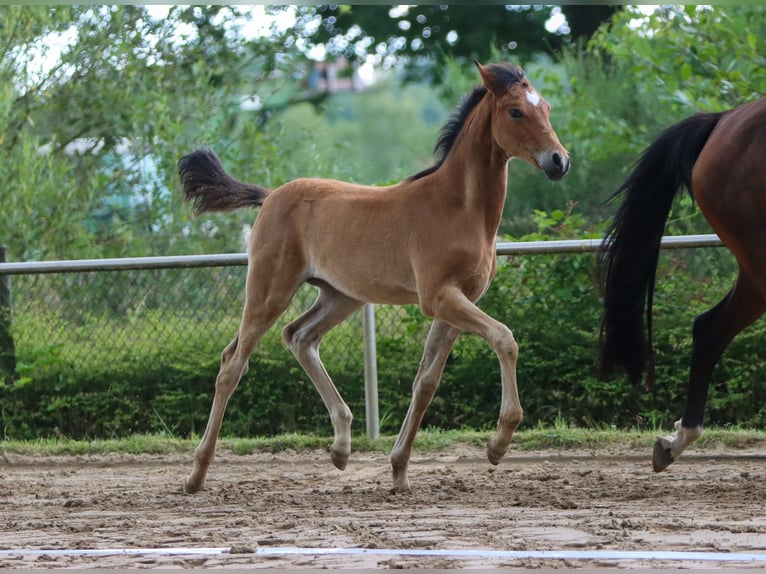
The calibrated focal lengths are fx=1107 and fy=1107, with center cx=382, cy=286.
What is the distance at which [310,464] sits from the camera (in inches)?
278

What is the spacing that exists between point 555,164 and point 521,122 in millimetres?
304

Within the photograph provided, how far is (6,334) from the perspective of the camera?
27.3 feet

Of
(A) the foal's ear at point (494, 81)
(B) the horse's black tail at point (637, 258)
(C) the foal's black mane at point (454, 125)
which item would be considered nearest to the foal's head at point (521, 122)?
(A) the foal's ear at point (494, 81)

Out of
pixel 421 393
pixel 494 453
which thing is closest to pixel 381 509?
pixel 494 453

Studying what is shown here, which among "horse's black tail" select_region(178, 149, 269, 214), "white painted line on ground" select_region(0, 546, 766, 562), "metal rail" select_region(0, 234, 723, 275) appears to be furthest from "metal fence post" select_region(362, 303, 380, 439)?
"white painted line on ground" select_region(0, 546, 766, 562)

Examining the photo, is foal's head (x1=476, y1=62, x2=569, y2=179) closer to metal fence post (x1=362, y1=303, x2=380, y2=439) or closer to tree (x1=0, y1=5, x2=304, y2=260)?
metal fence post (x1=362, y1=303, x2=380, y2=439)

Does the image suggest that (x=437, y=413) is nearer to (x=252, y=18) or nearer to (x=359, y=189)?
(x=359, y=189)

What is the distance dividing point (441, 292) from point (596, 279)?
117 centimetres

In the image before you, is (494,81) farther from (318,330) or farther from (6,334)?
(6,334)

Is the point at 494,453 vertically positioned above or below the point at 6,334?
above

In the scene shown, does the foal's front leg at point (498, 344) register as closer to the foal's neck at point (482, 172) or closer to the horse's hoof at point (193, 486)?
the foal's neck at point (482, 172)

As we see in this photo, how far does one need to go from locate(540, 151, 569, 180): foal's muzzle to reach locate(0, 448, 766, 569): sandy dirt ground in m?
1.49

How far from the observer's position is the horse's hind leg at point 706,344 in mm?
5539

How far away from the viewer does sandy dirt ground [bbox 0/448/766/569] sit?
3.90m
